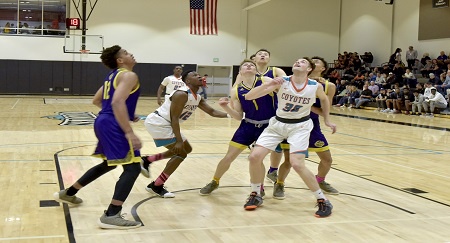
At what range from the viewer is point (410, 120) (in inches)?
752

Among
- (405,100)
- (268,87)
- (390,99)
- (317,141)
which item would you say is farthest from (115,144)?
(390,99)

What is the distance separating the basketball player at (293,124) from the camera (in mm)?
5637

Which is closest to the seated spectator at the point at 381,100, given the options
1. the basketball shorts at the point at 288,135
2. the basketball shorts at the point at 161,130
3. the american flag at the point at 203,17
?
the american flag at the point at 203,17

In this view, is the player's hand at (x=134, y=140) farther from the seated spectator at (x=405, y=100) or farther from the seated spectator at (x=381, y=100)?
the seated spectator at (x=381, y=100)

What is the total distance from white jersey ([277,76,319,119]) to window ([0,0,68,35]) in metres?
26.7

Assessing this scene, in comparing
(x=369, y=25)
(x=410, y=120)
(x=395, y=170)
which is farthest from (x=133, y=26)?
(x=395, y=170)

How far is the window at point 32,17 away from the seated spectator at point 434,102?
1978 centimetres

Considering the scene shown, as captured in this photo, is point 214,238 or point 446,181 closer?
point 214,238

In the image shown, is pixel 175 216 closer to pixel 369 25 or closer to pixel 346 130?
pixel 346 130

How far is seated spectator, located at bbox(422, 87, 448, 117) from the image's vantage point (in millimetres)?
21094

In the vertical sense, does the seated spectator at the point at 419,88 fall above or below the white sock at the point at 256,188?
above

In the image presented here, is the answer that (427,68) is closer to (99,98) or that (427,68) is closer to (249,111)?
(249,111)

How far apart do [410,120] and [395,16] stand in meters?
11.6

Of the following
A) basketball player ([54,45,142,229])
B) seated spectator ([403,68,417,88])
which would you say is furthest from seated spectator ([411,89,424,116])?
basketball player ([54,45,142,229])
